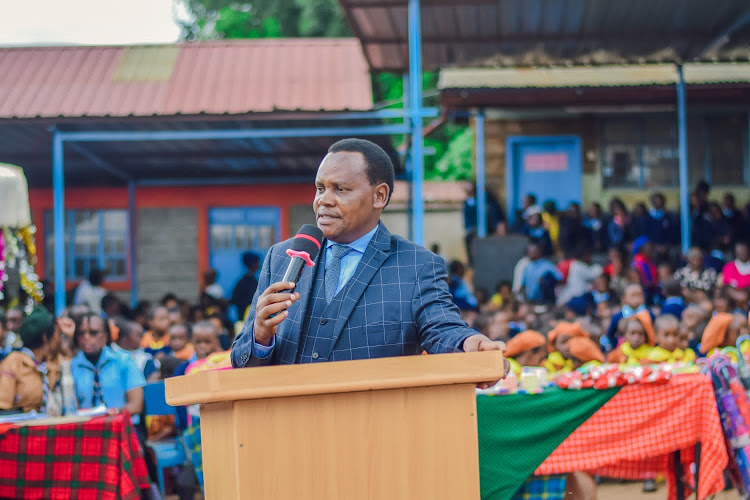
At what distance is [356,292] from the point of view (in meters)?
2.56

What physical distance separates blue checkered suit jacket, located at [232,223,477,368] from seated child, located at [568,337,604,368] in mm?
4425

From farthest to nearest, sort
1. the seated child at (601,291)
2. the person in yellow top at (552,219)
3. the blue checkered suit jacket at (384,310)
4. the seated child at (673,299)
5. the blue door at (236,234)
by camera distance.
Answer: the blue door at (236,234) < the person in yellow top at (552,219) < the seated child at (601,291) < the seated child at (673,299) < the blue checkered suit jacket at (384,310)

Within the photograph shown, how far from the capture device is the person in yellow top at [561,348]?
7.14 m

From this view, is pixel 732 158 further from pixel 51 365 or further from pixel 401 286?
pixel 401 286

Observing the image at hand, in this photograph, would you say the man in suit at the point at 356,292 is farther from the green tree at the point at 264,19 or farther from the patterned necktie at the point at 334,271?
the green tree at the point at 264,19

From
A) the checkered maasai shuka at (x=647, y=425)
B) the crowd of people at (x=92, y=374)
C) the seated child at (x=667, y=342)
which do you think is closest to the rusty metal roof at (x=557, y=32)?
the seated child at (x=667, y=342)

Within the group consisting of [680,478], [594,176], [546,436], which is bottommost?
[680,478]

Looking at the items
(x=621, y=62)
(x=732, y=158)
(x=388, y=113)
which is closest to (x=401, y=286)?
(x=388, y=113)

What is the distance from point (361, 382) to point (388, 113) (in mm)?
7512

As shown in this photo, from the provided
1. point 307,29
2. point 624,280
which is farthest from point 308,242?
point 307,29

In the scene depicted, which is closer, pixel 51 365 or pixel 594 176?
pixel 51 365

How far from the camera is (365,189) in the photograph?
2607 millimetres

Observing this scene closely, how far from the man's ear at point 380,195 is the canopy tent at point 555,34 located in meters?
7.92

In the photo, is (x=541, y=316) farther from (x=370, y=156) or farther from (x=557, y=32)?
(x=370, y=156)
